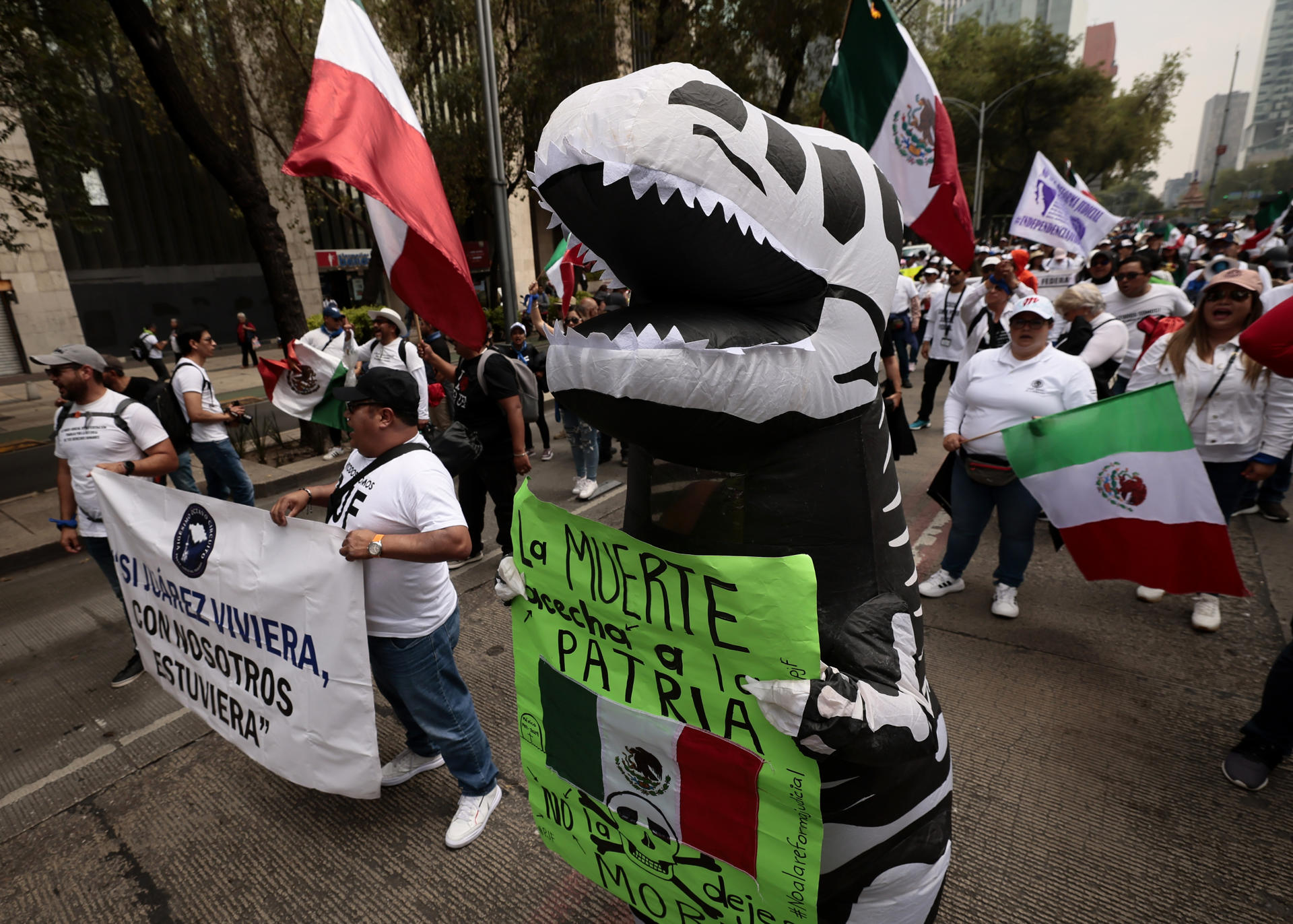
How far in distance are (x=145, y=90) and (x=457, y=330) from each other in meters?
13.4

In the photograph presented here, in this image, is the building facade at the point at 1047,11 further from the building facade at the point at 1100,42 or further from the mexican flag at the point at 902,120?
the mexican flag at the point at 902,120

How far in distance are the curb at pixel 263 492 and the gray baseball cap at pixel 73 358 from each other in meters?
1.91

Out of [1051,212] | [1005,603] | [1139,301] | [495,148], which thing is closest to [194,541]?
[1005,603]

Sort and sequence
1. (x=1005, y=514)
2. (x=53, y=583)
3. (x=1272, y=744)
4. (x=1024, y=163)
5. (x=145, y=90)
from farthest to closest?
(x=1024, y=163) → (x=145, y=90) → (x=53, y=583) → (x=1005, y=514) → (x=1272, y=744)

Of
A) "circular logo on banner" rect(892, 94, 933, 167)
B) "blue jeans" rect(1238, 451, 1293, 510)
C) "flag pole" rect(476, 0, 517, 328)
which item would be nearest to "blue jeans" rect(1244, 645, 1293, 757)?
"circular logo on banner" rect(892, 94, 933, 167)

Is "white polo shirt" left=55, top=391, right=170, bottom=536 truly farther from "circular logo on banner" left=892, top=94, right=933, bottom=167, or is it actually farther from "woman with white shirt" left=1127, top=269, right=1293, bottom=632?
"woman with white shirt" left=1127, top=269, right=1293, bottom=632

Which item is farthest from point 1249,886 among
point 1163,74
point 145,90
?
point 1163,74

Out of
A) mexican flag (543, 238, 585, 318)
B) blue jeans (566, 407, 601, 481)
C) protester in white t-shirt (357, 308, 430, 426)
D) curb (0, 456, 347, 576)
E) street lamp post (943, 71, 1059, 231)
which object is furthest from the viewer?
street lamp post (943, 71, 1059, 231)

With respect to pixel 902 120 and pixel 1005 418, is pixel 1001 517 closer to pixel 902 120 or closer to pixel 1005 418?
pixel 1005 418

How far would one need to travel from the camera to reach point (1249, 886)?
233 centimetres

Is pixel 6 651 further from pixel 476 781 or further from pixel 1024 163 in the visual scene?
pixel 1024 163

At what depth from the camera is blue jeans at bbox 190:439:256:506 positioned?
5555mm

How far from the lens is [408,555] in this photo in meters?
2.29

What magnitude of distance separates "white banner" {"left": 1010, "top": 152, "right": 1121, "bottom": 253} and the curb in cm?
844
